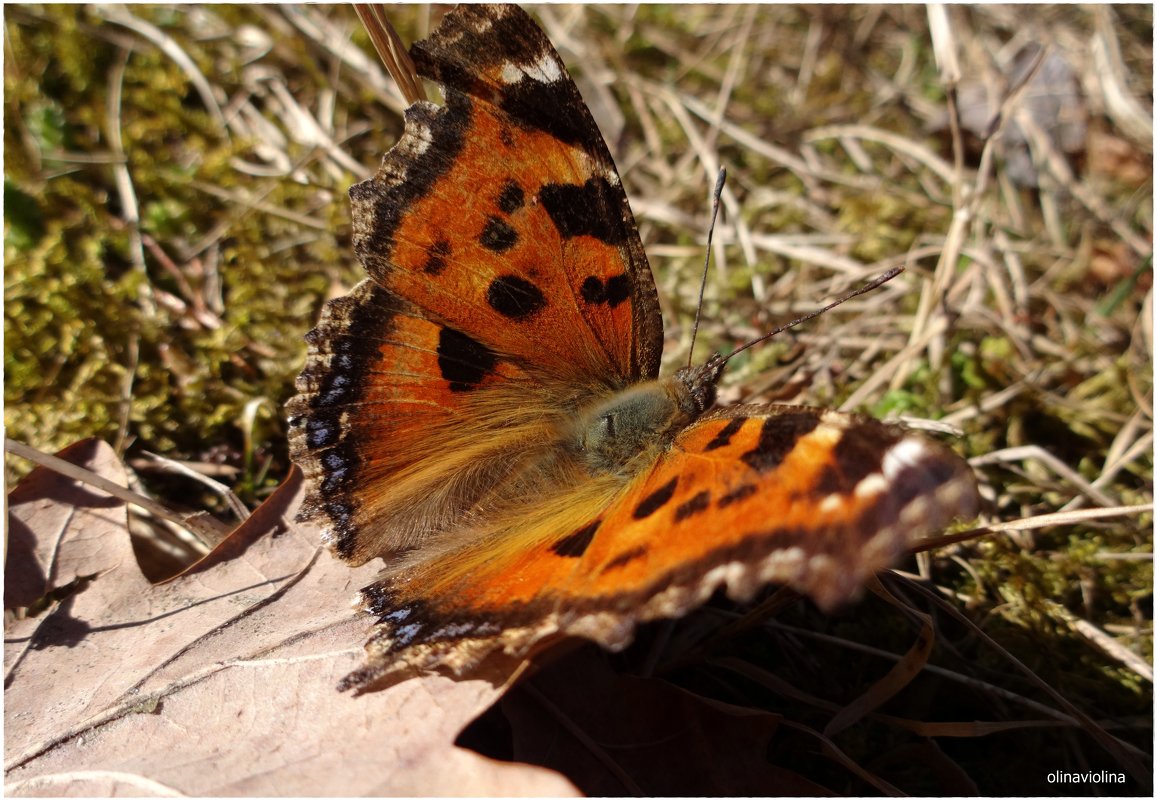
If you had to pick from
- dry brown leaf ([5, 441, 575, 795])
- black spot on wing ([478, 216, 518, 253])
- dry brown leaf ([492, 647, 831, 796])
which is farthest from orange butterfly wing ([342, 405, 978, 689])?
black spot on wing ([478, 216, 518, 253])

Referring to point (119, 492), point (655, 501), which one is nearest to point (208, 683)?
point (119, 492)

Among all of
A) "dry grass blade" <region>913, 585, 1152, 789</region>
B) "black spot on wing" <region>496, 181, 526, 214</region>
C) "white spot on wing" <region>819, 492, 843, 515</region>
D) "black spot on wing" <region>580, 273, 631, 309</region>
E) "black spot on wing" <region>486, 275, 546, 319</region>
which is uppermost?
"black spot on wing" <region>496, 181, 526, 214</region>

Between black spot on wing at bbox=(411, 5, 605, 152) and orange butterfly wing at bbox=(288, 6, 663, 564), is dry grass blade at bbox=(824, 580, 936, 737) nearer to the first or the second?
orange butterfly wing at bbox=(288, 6, 663, 564)

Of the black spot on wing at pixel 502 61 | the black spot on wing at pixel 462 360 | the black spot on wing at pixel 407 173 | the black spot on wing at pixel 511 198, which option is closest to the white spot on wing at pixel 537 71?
the black spot on wing at pixel 502 61

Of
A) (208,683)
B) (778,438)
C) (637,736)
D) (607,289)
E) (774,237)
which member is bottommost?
(637,736)

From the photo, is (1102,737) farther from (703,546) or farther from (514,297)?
(514,297)

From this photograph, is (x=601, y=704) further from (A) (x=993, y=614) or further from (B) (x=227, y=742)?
(A) (x=993, y=614)

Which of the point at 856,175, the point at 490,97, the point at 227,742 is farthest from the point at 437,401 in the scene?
the point at 856,175

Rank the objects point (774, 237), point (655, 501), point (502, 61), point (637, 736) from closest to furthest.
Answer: point (655, 501) → point (637, 736) → point (502, 61) → point (774, 237)
